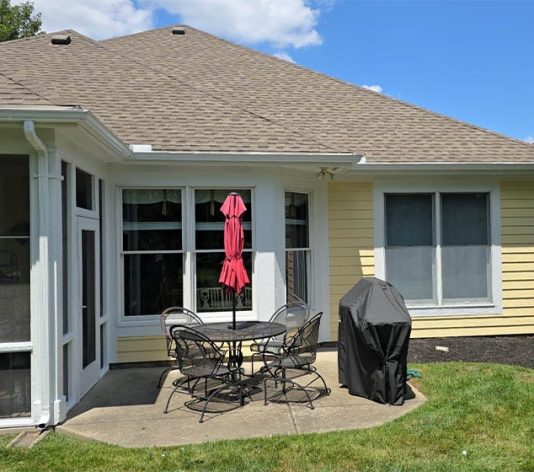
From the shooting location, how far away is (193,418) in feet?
15.6

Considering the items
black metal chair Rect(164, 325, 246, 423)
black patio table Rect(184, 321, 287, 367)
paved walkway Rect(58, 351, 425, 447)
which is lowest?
paved walkway Rect(58, 351, 425, 447)

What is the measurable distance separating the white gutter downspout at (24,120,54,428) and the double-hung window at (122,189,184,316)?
2.27m

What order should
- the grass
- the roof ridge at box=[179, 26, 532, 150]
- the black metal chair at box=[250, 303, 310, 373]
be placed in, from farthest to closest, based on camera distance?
the roof ridge at box=[179, 26, 532, 150]
the black metal chair at box=[250, 303, 310, 373]
the grass

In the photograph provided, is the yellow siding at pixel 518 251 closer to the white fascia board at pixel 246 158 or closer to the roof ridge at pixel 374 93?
the roof ridge at pixel 374 93

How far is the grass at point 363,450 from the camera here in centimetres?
365

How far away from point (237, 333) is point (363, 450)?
192 cm

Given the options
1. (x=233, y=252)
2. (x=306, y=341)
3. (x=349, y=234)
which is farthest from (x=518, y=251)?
(x=233, y=252)

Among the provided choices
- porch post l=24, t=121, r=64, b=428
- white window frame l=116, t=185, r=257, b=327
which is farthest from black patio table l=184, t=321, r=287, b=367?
porch post l=24, t=121, r=64, b=428

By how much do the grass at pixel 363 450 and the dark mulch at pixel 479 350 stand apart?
86.1 inches

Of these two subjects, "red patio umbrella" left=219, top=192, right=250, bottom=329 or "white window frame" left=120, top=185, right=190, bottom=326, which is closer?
"red patio umbrella" left=219, top=192, right=250, bottom=329

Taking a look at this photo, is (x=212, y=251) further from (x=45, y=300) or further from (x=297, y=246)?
(x=45, y=300)

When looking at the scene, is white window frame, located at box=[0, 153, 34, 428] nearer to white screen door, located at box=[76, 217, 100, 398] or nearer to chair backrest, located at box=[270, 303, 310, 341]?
white screen door, located at box=[76, 217, 100, 398]


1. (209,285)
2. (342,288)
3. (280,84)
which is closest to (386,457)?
(209,285)

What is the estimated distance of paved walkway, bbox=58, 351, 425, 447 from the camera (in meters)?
4.34
